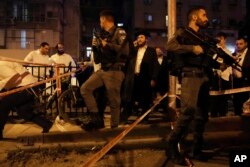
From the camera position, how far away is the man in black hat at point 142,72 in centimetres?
827

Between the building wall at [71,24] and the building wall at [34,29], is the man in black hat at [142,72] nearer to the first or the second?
the building wall at [34,29]

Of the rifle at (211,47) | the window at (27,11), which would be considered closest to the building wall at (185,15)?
the window at (27,11)

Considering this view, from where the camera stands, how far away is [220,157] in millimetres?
5711

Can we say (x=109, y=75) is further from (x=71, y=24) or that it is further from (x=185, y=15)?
(x=185, y=15)

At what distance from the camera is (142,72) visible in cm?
845

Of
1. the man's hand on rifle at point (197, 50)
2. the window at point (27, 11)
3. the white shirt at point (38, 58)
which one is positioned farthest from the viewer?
the window at point (27, 11)

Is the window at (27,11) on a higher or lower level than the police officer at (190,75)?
higher

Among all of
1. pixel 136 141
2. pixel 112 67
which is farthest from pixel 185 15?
pixel 136 141

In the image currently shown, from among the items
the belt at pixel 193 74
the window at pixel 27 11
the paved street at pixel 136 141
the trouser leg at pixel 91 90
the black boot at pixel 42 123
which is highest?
the window at pixel 27 11

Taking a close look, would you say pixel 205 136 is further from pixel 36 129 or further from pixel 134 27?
pixel 134 27

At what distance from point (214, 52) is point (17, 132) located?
4.41 m

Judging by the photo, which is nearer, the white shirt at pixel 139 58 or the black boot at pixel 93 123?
the black boot at pixel 93 123

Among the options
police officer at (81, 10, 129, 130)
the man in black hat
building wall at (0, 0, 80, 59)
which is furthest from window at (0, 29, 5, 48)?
police officer at (81, 10, 129, 130)

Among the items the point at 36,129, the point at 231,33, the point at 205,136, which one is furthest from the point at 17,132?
the point at 231,33
